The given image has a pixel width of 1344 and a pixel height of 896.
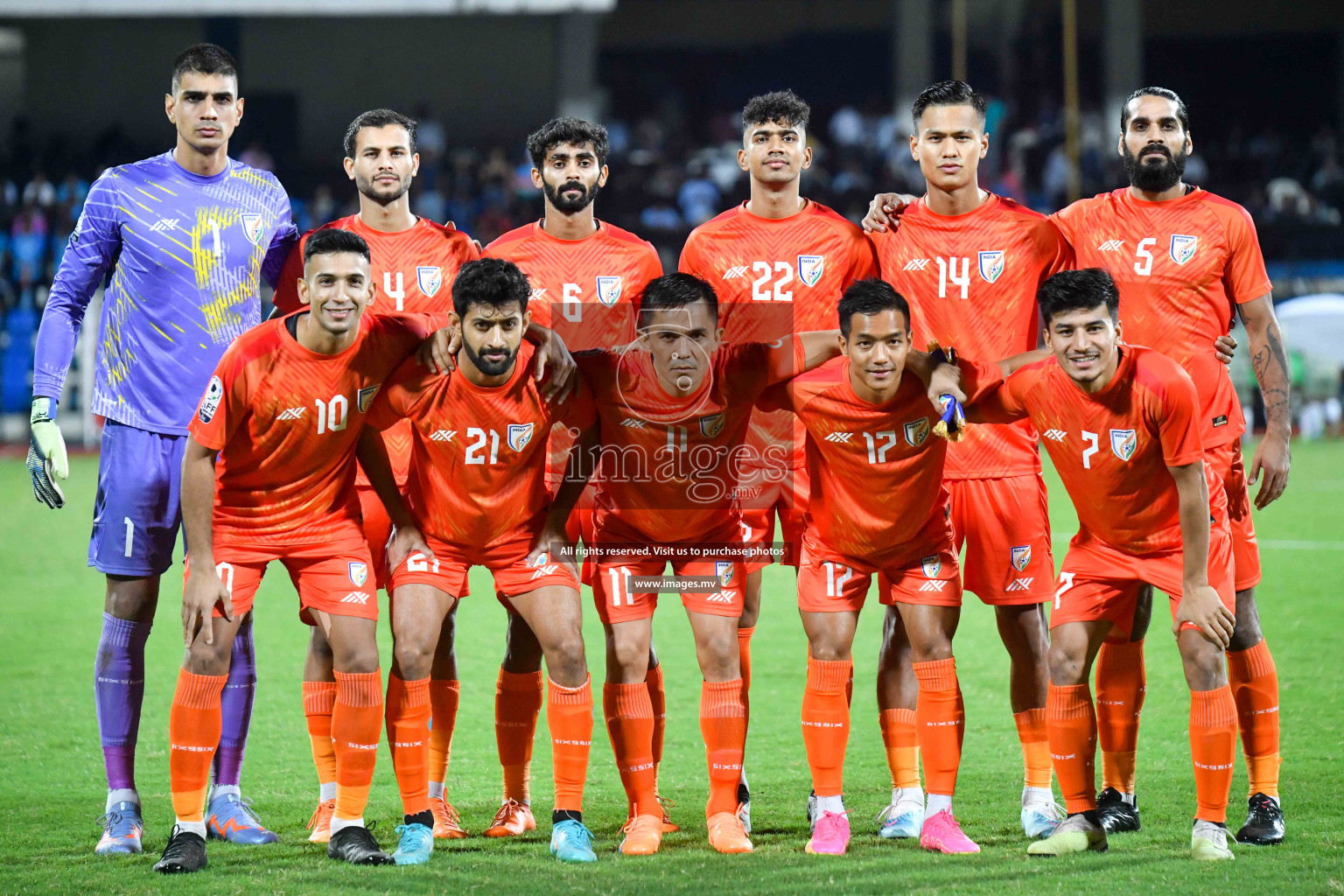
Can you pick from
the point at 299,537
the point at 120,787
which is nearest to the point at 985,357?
the point at 299,537

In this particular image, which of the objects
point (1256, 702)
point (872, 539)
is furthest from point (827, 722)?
point (1256, 702)

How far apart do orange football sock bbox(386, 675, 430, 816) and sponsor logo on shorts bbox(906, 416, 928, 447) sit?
6.05ft

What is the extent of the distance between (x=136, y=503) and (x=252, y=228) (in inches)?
43.8

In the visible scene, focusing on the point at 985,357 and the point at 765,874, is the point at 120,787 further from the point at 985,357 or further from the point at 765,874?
the point at 985,357

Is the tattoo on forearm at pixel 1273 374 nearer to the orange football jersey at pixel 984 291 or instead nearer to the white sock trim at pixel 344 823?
the orange football jersey at pixel 984 291

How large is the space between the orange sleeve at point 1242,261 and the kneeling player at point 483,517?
2399mm

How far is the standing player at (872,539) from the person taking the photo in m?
4.85

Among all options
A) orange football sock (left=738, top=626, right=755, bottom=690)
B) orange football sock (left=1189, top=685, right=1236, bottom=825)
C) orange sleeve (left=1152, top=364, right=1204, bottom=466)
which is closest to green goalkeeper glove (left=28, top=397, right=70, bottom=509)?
orange football sock (left=738, top=626, right=755, bottom=690)

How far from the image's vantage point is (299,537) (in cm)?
488

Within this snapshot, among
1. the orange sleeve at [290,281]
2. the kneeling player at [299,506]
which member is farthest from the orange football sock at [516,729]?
the orange sleeve at [290,281]

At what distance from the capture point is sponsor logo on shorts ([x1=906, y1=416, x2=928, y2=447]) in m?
4.97

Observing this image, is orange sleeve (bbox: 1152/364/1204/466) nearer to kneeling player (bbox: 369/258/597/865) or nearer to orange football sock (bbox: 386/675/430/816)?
kneeling player (bbox: 369/258/597/865)

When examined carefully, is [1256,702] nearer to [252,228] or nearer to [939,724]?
[939,724]

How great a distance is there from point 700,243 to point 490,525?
1.46 meters
